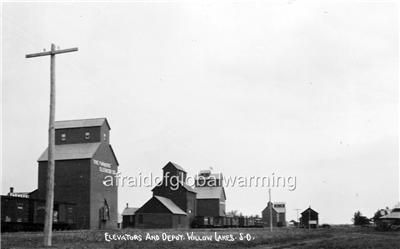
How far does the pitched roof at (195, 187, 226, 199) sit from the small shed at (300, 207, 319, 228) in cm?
2119

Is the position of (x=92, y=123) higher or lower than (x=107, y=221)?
higher

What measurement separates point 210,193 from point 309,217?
2366 cm

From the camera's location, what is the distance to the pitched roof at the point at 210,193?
101688 mm

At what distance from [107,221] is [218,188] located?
Result: 43.1 metres

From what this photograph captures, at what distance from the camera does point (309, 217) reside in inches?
4341

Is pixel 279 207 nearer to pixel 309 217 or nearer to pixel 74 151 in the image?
pixel 309 217

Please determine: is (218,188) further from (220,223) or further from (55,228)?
(55,228)

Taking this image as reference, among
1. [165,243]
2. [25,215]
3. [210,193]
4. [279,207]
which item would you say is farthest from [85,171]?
[279,207]

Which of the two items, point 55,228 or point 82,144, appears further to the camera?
point 82,144

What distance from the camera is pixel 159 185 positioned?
281 ft

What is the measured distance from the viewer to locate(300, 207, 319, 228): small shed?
364 ft

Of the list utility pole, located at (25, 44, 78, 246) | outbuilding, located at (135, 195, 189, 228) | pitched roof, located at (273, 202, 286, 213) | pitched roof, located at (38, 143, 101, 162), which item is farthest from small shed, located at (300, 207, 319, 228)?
utility pole, located at (25, 44, 78, 246)

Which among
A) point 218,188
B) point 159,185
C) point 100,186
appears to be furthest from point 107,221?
point 218,188

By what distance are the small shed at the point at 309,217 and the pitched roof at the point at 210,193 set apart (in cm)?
2119
